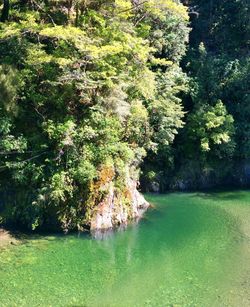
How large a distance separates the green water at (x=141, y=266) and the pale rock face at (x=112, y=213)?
0.68m

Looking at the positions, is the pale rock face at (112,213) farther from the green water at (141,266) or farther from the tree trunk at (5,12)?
the tree trunk at (5,12)

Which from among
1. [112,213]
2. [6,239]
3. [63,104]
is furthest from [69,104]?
[6,239]

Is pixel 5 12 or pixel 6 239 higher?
pixel 5 12

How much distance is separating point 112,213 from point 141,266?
4198 millimetres

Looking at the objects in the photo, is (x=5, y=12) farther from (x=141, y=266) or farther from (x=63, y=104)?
(x=141, y=266)

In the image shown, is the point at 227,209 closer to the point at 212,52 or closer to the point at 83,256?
the point at 83,256

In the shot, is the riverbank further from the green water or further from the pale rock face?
the pale rock face

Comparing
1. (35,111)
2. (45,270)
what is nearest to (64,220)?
(45,270)

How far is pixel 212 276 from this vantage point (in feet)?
50.1

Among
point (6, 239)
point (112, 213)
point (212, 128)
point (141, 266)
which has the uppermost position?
point (212, 128)

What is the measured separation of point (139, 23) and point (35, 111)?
8.17 m

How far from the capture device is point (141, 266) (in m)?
16.3

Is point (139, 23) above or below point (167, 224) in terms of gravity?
above

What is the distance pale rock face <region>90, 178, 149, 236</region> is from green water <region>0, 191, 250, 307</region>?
2.22ft
